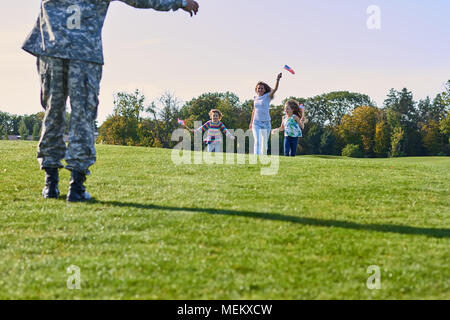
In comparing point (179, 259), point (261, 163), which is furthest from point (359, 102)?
point (179, 259)

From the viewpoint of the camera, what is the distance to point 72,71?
16.3ft

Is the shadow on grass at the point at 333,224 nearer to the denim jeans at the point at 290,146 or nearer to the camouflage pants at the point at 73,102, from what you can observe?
the camouflage pants at the point at 73,102

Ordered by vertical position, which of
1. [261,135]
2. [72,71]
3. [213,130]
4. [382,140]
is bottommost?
[261,135]

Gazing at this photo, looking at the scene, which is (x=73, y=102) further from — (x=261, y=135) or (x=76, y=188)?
(x=261, y=135)

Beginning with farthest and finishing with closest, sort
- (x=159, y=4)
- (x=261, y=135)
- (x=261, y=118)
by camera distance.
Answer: (x=261, y=118)
(x=261, y=135)
(x=159, y=4)

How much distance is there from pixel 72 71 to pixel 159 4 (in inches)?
55.9

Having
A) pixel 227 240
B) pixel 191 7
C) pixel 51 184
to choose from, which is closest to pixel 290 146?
pixel 191 7

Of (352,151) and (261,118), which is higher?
(261,118)

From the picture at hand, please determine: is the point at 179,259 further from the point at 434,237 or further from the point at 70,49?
the point at 70,49

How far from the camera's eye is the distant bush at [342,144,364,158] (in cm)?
7281

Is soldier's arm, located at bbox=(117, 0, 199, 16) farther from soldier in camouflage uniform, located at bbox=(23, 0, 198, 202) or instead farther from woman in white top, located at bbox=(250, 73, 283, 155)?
woman in white top, located at bbox=(250, 73, 283, 155)

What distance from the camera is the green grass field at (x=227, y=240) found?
270 centimetres

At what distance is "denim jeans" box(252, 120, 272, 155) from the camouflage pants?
9.22 meters

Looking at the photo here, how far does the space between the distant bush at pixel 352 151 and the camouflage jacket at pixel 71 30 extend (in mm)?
71386
